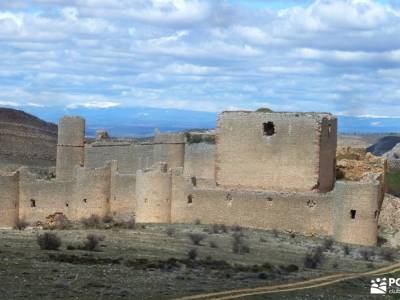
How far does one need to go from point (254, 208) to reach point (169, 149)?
546 cm

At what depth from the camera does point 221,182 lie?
3497 cm

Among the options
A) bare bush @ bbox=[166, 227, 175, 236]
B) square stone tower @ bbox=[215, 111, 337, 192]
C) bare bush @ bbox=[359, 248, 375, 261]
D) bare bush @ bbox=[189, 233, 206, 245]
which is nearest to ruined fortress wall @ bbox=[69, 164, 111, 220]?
square stone tower @ bbox=[215, 111, 337, 192]

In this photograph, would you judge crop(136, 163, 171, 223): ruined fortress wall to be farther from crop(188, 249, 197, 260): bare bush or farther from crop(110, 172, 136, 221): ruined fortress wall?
crop(188, 249, 197, 260): bare bush

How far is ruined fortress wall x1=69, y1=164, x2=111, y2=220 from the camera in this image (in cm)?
3438

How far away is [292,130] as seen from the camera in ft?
110

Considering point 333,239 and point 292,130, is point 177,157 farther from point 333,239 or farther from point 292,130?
point 333,239

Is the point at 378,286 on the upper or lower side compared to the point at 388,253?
lower

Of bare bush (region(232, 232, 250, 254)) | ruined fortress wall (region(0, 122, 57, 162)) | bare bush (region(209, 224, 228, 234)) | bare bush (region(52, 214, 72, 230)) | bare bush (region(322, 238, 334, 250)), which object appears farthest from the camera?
ruined fortress wall (region(0, 122, 57, 162))

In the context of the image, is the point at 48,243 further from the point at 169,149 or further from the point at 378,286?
the point at 169,149

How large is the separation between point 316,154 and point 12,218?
11328mm

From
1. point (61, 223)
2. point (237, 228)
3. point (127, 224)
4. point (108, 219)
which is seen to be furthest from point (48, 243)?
point (108, 219)

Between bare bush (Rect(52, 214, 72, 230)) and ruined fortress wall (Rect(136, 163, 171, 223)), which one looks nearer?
bare bush (Rect(52, 214, 72, 230))

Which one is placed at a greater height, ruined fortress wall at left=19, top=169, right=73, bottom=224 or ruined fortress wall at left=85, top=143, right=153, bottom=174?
ruined fortress wall at left=85, top=143, right=153, bottom=174

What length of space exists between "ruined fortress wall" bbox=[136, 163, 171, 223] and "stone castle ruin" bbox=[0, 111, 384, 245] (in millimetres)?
35
